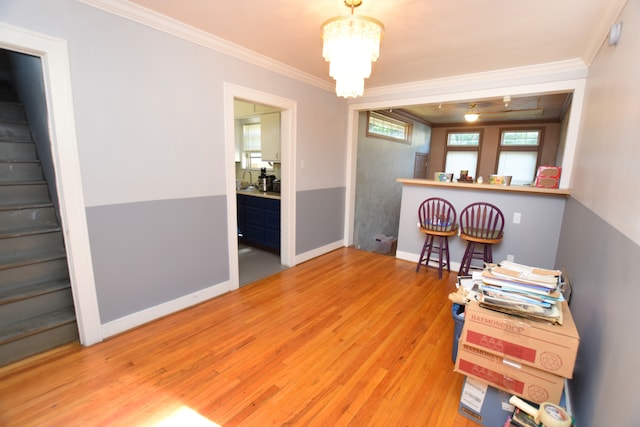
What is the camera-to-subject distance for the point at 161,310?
245cm

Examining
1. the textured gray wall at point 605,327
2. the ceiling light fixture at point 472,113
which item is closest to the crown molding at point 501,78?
the textured gray wall at point 605,327

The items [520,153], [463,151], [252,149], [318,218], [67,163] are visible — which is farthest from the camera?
[463,151]

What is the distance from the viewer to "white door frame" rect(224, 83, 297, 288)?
2740mm

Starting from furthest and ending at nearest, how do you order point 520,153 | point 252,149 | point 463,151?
point 463,151 < point 520,153 < point 252,149

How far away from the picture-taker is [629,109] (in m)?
1.35

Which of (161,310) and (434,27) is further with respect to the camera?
(161,310)

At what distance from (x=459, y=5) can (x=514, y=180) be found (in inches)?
237

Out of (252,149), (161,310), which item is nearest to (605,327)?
(161,310)

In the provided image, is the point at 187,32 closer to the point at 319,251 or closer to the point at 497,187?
the point at 319,251

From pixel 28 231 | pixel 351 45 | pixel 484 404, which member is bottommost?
pixel 484 404

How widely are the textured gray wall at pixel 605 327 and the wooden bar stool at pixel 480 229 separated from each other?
118cm

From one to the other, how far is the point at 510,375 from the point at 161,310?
100 inches

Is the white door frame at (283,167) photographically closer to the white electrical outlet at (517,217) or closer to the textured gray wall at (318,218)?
the textured gray wall at (318,218)

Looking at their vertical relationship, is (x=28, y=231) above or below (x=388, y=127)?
below
